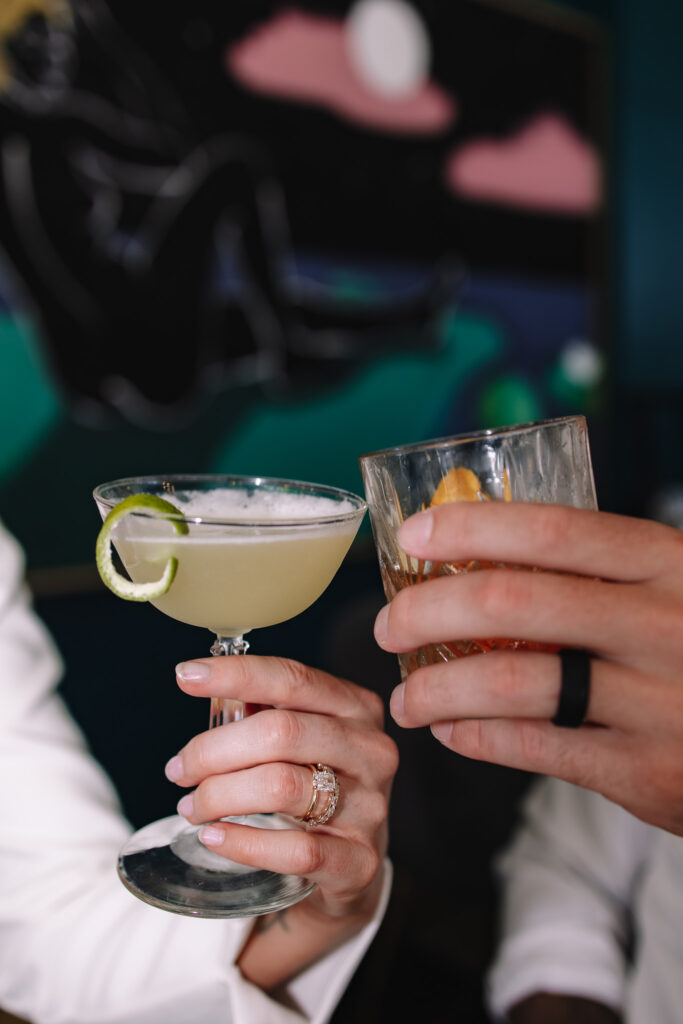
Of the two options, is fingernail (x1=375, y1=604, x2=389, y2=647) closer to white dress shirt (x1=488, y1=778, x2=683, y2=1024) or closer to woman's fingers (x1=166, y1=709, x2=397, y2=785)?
woman's fingers (x1=166, y1=709, x2=397, y2=785)

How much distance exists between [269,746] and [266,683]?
6 centimetres

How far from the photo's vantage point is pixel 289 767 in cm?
80

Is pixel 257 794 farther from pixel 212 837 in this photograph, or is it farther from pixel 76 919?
pixel 76 919

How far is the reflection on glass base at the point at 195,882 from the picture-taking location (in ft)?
2.76

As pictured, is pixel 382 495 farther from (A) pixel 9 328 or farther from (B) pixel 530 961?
(A) pixel 9 328

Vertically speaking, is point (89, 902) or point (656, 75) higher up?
point (656, 75)

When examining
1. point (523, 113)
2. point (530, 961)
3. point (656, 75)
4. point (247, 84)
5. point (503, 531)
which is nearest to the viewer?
point (503, 531)

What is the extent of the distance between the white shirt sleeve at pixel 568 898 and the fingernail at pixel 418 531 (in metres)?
1.04

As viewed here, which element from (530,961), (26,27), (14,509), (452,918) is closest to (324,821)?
(530,961)

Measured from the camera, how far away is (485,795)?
5.80 feet

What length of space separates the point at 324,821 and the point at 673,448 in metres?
4.18

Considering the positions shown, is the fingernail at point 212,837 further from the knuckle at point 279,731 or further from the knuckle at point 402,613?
the knuckle at point 402,613

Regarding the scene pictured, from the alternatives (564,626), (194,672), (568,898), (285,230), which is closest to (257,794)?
(194,672)

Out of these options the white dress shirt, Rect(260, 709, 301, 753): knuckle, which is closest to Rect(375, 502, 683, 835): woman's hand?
Rect(260, 709, 301, 753): knuckle
